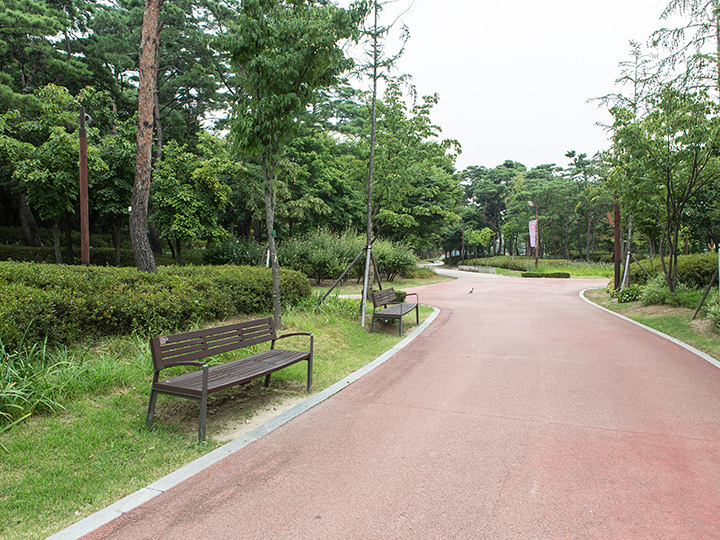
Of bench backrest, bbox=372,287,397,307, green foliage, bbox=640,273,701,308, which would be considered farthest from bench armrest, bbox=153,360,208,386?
green foliage, bbox=640,273,701,308

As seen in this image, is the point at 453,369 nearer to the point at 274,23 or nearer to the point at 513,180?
the point at 274,23

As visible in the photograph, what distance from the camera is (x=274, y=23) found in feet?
22.7

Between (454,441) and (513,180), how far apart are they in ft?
214

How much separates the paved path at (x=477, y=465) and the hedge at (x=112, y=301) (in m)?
2.63

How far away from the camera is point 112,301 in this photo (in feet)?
17.9

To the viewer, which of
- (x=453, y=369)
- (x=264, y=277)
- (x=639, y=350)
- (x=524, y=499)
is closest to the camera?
(x=524, y=499)

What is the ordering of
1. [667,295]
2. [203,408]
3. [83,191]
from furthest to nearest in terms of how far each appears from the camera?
[667,295]
[83,191]
[203,408]

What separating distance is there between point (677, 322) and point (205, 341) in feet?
33.9

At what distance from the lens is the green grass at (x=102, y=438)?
2.79 metres

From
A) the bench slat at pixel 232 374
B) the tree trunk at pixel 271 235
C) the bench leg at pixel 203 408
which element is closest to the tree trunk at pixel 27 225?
the tree trunk at pixel 271 235

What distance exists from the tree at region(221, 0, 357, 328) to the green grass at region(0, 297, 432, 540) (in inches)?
103

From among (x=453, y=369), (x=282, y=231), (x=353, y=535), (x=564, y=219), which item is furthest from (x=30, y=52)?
(x=564, y=219)

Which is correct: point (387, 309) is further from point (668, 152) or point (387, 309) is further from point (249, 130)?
point (668, 152)

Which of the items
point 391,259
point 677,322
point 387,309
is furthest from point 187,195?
point 677,322
